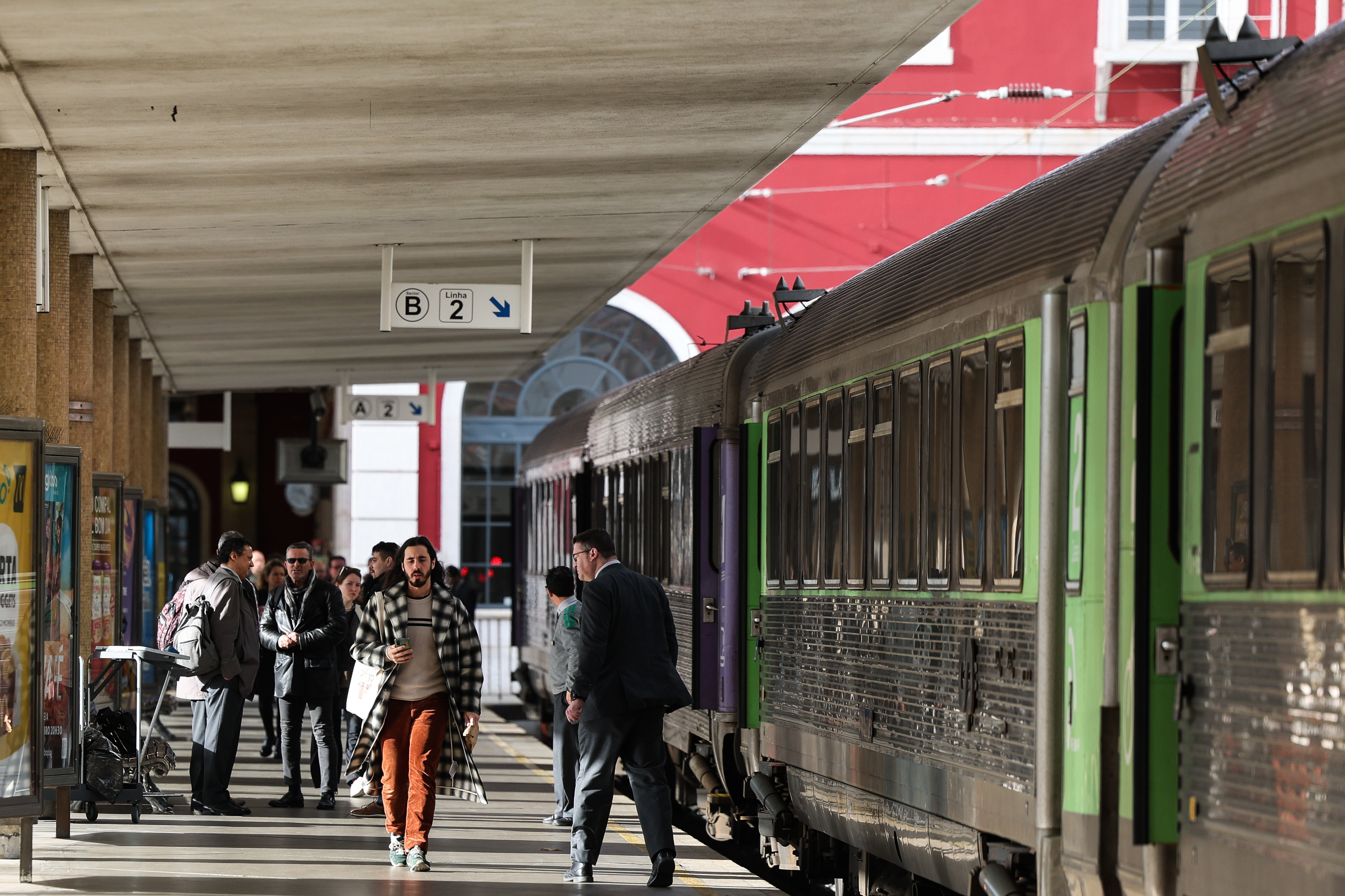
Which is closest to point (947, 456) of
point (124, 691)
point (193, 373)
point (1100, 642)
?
point (1100, 642)

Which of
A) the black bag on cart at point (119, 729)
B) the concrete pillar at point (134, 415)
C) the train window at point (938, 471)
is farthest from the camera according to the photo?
the concrete pillar at point (134, 415)

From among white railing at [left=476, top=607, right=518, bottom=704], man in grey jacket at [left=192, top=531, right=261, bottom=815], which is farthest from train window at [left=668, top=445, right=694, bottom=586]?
white railing at [left=476, top=607, right=518, bottom=704]

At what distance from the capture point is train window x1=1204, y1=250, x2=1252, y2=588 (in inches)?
209

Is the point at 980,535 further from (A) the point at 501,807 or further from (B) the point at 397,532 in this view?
(B) the point at 397,532

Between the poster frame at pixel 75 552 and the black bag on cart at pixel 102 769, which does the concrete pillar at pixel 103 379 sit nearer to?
the black bag on cart at pixel 102 769

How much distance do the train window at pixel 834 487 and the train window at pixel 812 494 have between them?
0.12m

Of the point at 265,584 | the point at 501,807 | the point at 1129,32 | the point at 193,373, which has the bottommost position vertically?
the point at 501,807

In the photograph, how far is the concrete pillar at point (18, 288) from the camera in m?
10.8

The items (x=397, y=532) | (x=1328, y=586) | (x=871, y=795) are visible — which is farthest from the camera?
(x=397, y=532)

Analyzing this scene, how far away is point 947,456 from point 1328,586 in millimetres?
3101

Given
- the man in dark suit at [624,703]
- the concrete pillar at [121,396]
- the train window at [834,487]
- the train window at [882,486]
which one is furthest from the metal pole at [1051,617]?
the concrete pillar at [121,396]

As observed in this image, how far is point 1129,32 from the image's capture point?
3072cm

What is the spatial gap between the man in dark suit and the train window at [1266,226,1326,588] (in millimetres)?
5003

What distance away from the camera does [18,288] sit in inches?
429
